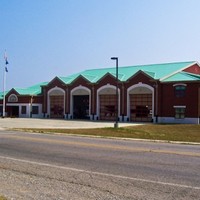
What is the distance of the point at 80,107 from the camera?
65.6 m

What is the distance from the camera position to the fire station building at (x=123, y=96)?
50344mm

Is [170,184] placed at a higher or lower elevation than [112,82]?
lower

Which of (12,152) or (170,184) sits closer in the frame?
(170,184)

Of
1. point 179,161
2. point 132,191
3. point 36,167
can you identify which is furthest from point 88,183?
point 179,161

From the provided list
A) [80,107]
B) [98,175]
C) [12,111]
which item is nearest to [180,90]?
[80,107]

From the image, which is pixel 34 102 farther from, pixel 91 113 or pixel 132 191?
pixel 132 191

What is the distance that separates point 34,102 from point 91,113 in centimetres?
1470

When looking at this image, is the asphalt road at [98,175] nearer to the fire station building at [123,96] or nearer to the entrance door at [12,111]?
the fire station building at [123,96]

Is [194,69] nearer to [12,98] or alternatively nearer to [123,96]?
[123,96]

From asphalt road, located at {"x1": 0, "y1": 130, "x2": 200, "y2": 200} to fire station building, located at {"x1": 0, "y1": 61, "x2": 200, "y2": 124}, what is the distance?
37025mm

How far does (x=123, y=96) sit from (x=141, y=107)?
3488 mm

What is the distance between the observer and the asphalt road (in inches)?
304

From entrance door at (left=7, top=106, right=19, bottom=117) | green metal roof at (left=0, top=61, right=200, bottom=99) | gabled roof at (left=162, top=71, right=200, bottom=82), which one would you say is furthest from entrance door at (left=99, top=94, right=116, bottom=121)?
entrance door at (left=7, top=106, right=19, bottom=117)

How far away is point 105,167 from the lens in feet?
36.3
